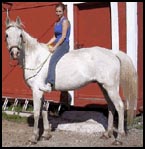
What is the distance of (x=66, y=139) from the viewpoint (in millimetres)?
6414

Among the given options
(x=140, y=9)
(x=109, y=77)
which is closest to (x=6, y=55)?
(x=140, y=9)

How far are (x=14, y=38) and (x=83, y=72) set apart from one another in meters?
1.35

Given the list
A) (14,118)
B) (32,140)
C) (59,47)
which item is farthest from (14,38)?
(14,118)

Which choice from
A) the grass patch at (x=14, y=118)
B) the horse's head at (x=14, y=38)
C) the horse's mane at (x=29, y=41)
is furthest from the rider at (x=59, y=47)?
the grass patch at (x=14, y=118)

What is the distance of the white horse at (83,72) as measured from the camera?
609 cm

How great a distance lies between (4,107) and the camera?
941 centimetres

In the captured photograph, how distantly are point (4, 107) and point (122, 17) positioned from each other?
3.95 m

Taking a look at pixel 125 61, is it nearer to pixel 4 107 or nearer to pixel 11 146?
pixel 11 146

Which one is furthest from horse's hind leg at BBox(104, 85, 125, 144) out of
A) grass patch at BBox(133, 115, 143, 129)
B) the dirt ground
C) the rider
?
grass patch at BBox(133, 115, 143, 129)

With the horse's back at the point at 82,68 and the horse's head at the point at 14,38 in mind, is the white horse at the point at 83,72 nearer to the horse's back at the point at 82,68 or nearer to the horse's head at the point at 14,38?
the horse's back at the point at 82,68

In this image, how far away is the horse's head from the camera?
18.5 feet

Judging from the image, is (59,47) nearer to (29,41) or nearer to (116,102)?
(29,41)

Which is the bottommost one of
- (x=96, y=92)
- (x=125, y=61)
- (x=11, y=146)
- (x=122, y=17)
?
(x=11, y=146)

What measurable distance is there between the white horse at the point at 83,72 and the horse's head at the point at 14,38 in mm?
163
